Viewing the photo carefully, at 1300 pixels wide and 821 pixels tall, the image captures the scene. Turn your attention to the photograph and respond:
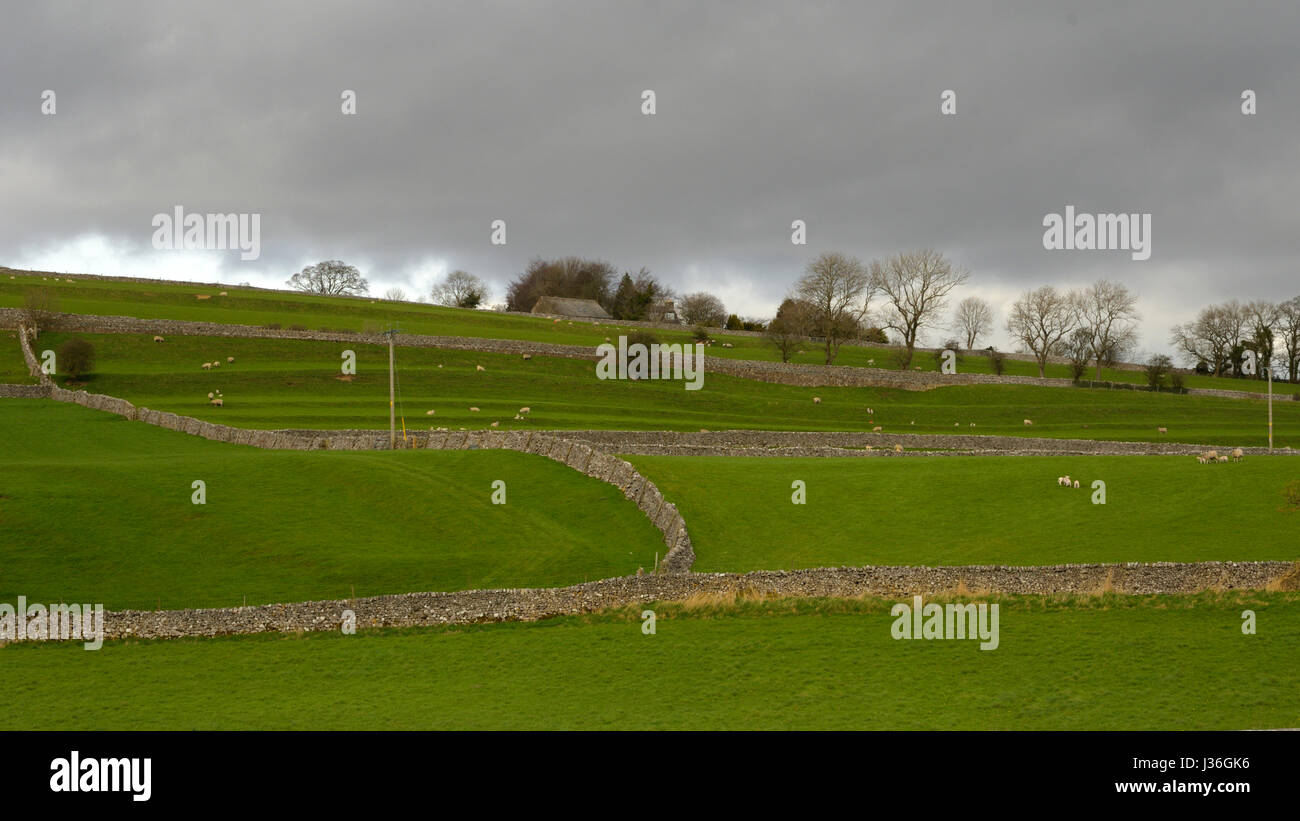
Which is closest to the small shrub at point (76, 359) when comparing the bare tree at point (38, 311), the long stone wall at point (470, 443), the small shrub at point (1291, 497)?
the long stone wall at point (470, 443)

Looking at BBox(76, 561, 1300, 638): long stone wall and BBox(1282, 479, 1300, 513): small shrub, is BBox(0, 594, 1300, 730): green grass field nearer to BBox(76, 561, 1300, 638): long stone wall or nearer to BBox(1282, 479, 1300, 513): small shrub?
BBox(76, 561, 1300, 638): long stone wall

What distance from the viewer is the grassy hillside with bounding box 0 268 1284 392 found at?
297 feet

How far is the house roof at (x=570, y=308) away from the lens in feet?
468

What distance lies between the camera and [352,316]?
105 meters

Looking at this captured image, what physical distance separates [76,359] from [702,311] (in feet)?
311

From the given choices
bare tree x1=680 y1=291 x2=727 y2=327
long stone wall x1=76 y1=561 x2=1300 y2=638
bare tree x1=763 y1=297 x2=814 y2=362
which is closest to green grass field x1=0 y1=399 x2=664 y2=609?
long stone wall x1=76 y1=561 x2=1300 y2=638

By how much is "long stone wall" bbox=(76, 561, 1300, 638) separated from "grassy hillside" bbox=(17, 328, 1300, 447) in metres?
31.6

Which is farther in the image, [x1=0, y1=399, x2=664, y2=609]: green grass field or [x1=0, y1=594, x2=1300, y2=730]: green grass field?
[x1=0, y1=399, x2=664, y2=609]: green grass field

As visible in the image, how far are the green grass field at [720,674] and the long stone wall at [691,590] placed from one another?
474 mm

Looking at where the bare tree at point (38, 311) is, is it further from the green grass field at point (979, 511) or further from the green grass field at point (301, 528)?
the green grass field at point (979, 511)

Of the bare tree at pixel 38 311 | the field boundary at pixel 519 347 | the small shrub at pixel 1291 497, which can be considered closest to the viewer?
the small shrub at pixel 1291 497

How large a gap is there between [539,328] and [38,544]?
8567cm
